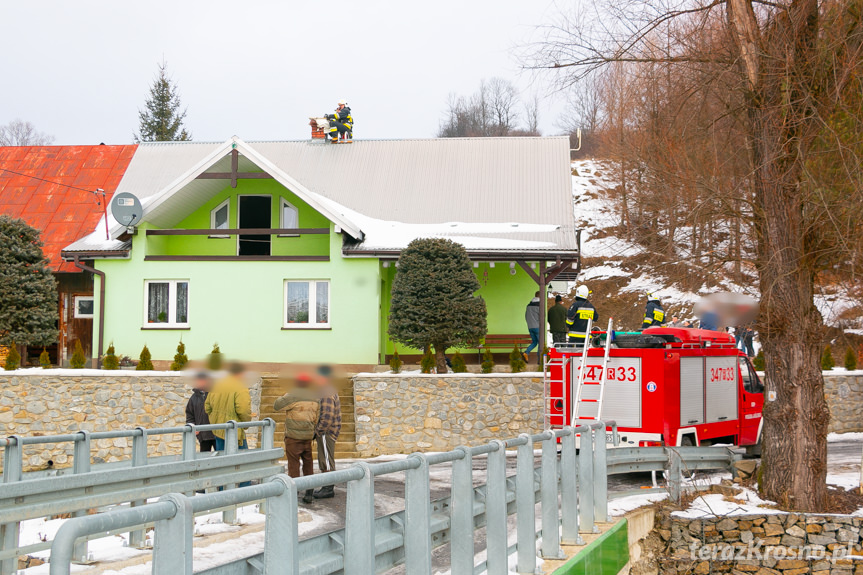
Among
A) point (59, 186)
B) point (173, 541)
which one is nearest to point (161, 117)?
point (59, 186)

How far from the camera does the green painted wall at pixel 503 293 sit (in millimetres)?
25953

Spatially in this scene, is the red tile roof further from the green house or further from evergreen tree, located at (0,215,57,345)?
evergreen tree, located at (0,215,57,345)

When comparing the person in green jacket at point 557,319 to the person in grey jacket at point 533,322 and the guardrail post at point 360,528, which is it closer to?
the person in grey jacket at point 533,322

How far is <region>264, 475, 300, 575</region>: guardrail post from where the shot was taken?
13.9 ft

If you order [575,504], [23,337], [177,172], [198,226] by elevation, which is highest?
[177,172]

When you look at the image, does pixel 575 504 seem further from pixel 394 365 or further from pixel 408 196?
pixel 408 196

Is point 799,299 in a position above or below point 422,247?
below

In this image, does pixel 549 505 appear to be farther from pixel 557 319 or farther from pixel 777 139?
pixel 557 319

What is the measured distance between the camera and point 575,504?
8.69 meters

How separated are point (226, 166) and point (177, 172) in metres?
5.42

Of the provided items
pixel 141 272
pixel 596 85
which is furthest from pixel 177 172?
pixel 596 85

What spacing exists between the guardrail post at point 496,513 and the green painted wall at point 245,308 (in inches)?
659

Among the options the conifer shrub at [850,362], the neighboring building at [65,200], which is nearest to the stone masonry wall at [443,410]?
the conifer shrub at [850,362]

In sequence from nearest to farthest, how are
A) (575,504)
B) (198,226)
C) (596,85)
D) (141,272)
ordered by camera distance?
(575,504)
(596,85)
(141,272)
(198,226)
